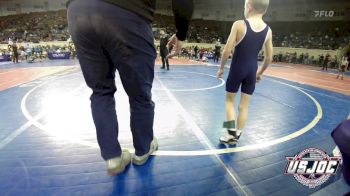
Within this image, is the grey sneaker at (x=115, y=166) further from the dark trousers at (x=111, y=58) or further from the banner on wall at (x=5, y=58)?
the banner on wall at (x=5, y=58)

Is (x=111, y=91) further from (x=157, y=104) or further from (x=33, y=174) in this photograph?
(x=157, y=104)

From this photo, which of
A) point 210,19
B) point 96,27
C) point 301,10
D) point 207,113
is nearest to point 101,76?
point 96,27

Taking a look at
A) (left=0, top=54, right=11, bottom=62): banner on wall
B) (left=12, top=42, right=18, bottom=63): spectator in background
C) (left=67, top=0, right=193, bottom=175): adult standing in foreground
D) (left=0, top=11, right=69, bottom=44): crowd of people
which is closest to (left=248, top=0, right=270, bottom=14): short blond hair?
(left=67, top=0, right=193, bottom=175): adult standing in foreground

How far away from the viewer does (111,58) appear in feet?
6.48

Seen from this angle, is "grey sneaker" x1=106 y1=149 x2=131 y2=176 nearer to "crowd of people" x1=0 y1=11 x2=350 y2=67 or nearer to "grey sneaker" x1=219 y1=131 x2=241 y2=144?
"grey sneaker" x1=219 y1=131 x2=241 y2=144

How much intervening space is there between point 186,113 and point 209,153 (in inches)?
61.8

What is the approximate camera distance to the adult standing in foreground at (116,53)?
1.81 meters

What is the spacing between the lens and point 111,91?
214cm

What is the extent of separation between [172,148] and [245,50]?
139 centimetres
